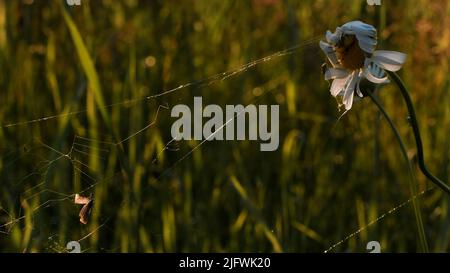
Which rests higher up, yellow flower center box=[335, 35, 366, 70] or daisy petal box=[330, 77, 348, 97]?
yellow flower center box=[335, 35, 366, 70]

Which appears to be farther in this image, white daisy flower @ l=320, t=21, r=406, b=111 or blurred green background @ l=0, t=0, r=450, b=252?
blurred green background @ l=0, t=0, r=450, b=252

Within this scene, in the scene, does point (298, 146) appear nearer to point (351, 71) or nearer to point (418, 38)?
point (418, 38)

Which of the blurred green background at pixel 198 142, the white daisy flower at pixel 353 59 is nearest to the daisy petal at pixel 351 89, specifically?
the white daisy flower at pixel 353 59

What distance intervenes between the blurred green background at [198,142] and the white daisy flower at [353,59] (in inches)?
14.2

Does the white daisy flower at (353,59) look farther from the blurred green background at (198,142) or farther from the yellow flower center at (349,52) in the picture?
the blurred green background at (198,142)

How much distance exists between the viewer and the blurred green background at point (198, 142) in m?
1.17

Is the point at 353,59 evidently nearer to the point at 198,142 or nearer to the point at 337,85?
the point at 337,85

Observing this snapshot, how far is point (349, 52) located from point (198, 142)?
0.80 meters

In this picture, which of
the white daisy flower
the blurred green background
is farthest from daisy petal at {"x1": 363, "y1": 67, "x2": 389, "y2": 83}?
the blurred green background

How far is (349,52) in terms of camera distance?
2.23ft

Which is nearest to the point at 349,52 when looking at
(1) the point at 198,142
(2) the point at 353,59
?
(2) the point at 353,59

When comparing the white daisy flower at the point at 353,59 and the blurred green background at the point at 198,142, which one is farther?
the blurred green background at the point at 198,142

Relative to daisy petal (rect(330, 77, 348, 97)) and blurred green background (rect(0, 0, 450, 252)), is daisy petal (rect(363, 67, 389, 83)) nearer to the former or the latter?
daisy petal (rect(330, 77, 348, 97))

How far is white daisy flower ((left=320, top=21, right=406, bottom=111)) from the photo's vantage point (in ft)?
2.15
